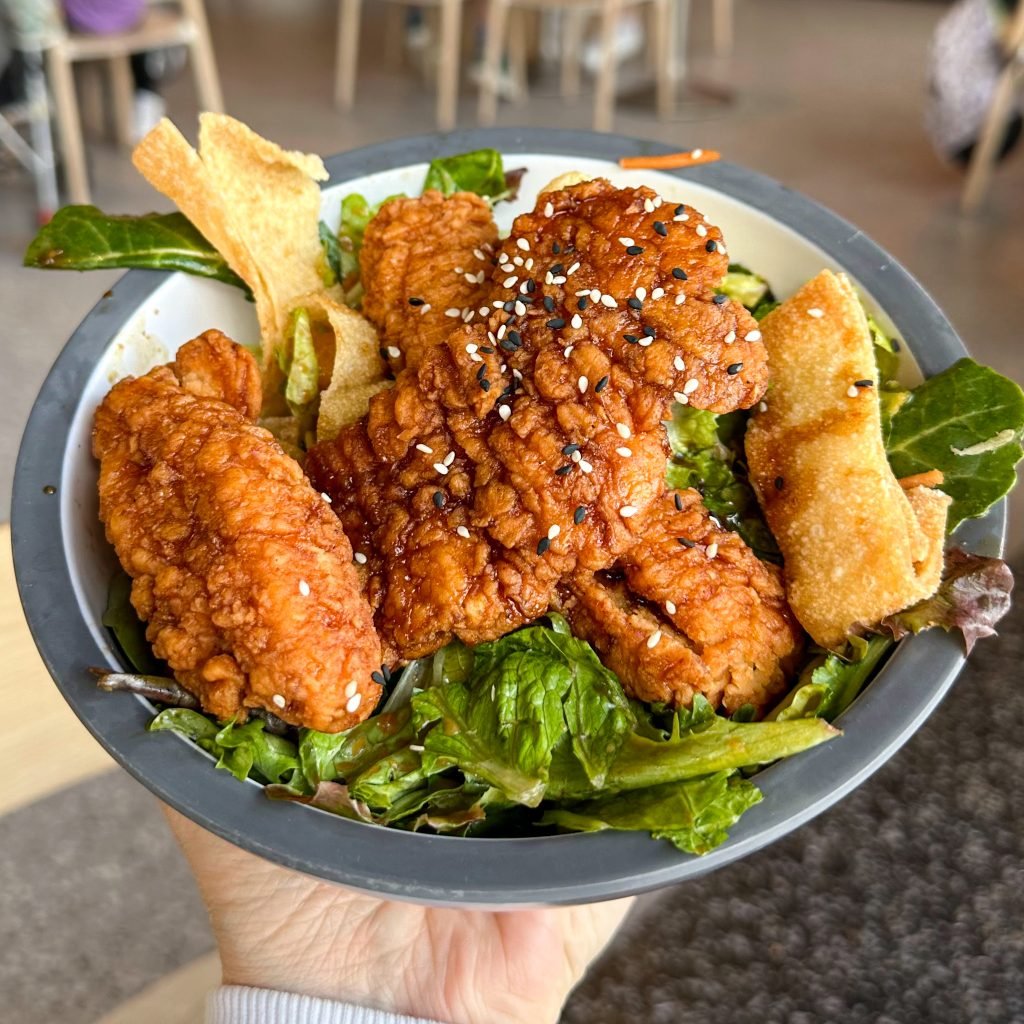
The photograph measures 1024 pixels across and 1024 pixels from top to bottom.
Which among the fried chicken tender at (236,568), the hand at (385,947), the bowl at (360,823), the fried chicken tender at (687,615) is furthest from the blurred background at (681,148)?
the fried chicken tender at (687,615)

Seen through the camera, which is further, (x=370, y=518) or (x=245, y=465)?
(x=370, y=518)

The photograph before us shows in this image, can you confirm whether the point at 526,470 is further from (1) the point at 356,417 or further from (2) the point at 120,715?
(2) the point at 120,715

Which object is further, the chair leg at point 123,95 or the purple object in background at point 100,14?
the chair leg at point 123,95

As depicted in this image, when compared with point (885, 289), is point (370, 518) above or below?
below

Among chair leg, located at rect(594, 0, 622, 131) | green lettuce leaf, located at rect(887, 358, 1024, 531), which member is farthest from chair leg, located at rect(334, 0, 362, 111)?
green lettuce leaf, located at rect(887, 358, 1024, 531)

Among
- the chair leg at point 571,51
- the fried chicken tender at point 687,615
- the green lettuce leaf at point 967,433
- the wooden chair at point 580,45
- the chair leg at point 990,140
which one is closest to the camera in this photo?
the fried chicken tender at point 687,615

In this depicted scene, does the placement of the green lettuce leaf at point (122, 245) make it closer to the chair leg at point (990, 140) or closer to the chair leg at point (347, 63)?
the chair leg at point (990, 140)

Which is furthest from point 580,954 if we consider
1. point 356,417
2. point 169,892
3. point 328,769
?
point 169,892

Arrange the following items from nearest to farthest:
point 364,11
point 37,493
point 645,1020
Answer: point 37,493 < point 645,1020 < point 364,11
